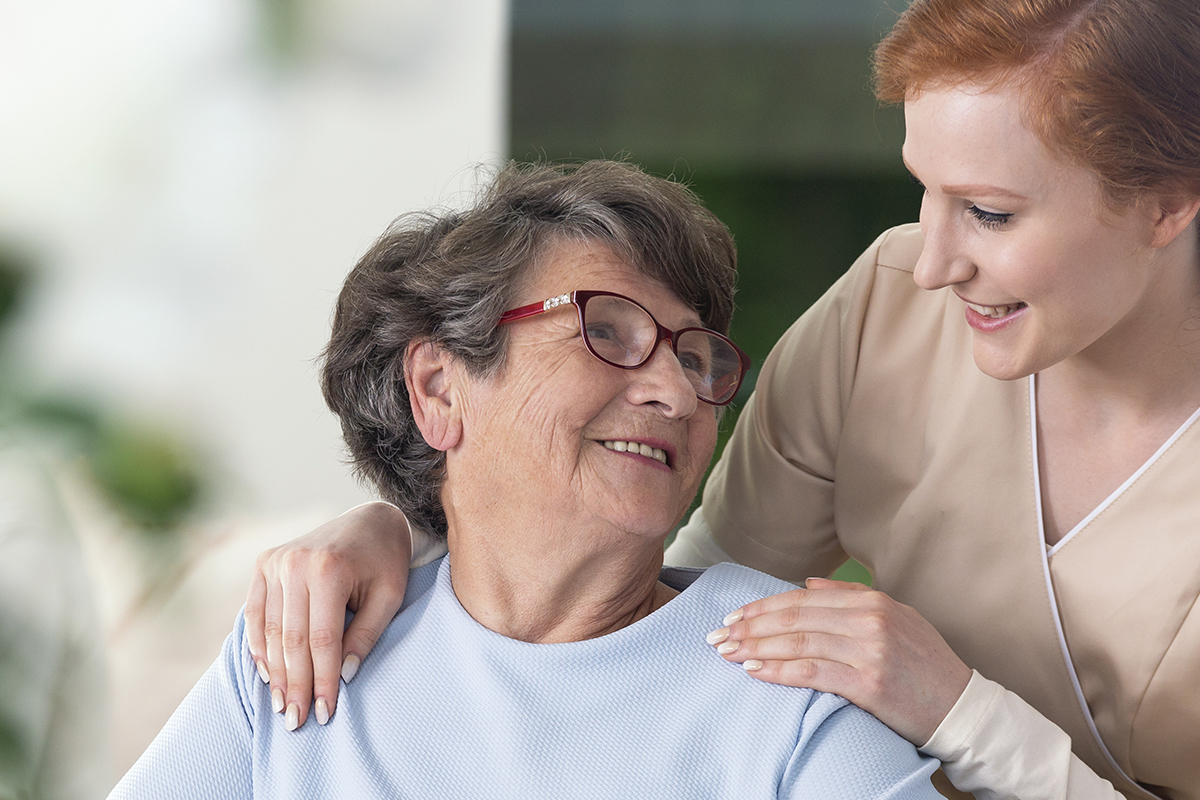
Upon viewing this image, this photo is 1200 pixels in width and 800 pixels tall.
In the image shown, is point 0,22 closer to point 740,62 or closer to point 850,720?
point 740,62

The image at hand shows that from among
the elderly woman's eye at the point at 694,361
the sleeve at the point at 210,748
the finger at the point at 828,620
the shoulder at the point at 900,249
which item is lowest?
the sleeve at the point at 210,748

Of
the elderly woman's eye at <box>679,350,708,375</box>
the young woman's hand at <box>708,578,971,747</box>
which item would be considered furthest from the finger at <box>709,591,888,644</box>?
the elderly woman's eye at <box>679,350,708,375</box>

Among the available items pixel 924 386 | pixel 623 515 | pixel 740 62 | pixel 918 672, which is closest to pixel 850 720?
pixel 918 672

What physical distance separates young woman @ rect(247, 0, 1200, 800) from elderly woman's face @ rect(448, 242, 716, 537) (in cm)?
20

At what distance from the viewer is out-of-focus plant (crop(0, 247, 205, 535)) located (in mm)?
2766

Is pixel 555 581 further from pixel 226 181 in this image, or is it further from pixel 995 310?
pixel 226 181

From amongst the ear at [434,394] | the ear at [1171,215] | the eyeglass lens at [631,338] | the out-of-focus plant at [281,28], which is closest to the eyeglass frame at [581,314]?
the eyeglass lens at [631,338]

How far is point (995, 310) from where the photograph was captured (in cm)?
125

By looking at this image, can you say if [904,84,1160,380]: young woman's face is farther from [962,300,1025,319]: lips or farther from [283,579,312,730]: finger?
[283,579,312,730]: finger

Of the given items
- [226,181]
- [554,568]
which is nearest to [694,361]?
[554,568]

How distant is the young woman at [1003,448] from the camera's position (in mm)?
1111

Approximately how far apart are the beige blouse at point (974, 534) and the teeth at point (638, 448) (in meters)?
0.35

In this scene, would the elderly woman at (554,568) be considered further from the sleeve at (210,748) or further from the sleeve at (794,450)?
the sleeve at (794,450)

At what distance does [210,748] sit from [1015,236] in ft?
3.78
